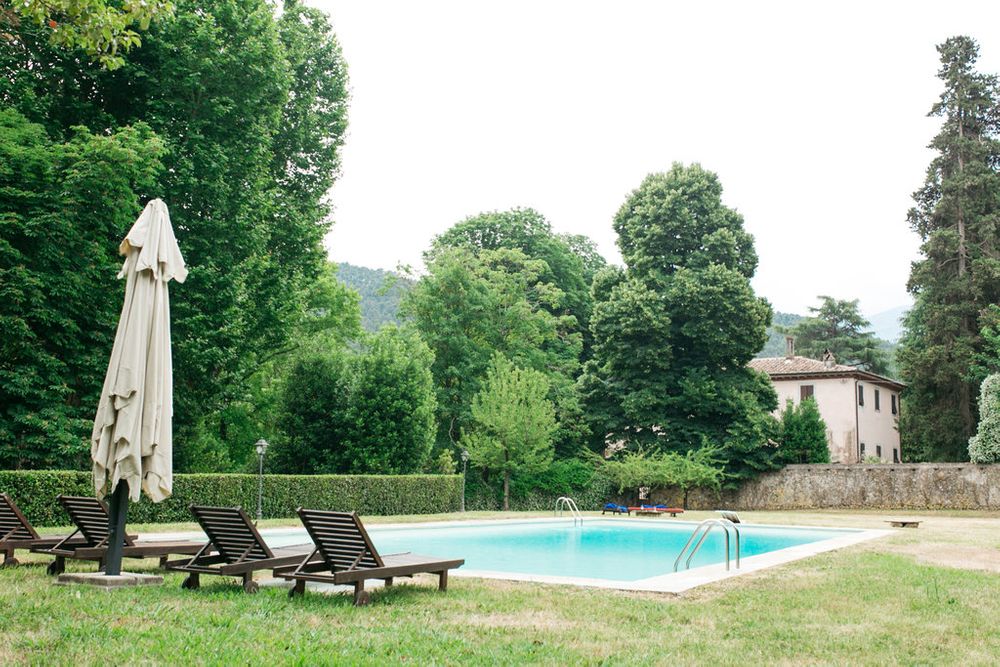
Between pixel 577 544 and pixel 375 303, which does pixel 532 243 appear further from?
pixel 577 544

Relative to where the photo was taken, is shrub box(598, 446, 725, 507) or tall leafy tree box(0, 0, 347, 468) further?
shrub box(598, 446, 725, 507)

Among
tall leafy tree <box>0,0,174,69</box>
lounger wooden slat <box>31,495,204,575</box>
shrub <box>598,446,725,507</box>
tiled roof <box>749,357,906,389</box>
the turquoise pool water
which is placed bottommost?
the turquoise pool water

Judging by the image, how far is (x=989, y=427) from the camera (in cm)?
3350

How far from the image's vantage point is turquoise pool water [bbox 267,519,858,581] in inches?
568

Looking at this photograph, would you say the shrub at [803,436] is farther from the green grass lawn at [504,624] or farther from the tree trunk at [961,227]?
the green grass lawn at [504,624]

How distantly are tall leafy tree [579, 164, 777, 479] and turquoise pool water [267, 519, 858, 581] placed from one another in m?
10.9

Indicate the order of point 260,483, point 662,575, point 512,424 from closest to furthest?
point 662,575, point 260,483, point 512,424

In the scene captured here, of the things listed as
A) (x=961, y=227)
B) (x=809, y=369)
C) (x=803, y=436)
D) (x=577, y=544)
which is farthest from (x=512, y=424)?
(x=961, y=227)

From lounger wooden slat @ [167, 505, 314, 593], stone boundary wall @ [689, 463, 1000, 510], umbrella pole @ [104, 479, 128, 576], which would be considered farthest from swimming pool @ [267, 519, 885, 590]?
stone boundary wall @ [689, 463, 1000, 510]

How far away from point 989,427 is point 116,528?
1359 inches

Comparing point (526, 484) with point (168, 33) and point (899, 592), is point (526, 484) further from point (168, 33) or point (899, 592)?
point (899, 592)

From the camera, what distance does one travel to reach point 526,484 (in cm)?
3462

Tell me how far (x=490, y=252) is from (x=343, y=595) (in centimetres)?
3336

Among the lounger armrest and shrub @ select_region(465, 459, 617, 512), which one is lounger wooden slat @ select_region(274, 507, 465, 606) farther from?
shrub @ select_region(465, 459, 617, 512)
